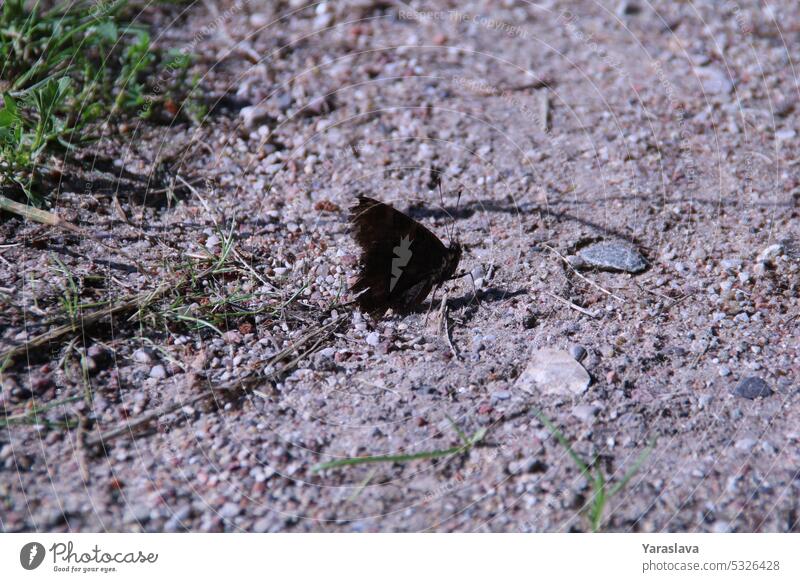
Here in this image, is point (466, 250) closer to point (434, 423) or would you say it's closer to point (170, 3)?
point (434, 423)

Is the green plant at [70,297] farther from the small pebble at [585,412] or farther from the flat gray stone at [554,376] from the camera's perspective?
the small pebble at [585,412]

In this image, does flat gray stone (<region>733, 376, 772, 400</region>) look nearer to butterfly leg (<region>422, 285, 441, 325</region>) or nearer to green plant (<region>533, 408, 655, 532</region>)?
green plant (<region>533, 408, 655, 532</region>)

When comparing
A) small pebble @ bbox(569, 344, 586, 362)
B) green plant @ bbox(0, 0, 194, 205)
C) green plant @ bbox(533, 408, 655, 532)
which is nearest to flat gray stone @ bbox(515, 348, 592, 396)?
small pebble @ bbox(569, 344, 586, 362)

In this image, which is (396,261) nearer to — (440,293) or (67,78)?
(440,293)

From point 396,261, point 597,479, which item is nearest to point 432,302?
point 396,261
